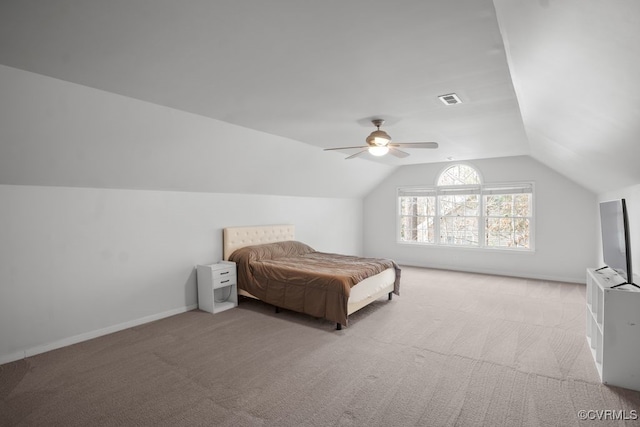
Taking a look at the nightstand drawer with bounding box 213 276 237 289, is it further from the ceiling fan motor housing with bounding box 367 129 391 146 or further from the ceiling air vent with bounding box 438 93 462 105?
the ceiling air vent with bounding box 438 93 462 105

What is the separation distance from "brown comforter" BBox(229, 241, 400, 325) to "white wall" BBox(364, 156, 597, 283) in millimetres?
2801

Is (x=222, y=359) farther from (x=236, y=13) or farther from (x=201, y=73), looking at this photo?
(x=236, y=13)

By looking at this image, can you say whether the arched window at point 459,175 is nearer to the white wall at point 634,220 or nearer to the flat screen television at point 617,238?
the white wall at point 634,220

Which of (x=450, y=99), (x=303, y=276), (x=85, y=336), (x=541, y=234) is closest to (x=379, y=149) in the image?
(x=450, y=99)

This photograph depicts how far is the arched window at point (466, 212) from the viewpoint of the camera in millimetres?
6461

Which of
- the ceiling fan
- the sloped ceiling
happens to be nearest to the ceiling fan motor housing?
the ceiling fan

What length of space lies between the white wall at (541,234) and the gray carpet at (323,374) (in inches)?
84.6

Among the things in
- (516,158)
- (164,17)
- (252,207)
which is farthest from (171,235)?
→ (516,158)

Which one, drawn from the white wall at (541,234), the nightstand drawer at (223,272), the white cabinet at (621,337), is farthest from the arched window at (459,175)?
the nightstand drawer at (223,272)

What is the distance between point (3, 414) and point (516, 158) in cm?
764

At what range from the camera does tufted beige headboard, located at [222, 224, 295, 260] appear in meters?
4.97

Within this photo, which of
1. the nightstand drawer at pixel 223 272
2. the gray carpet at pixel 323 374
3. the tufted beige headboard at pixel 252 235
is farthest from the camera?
the tufted beige headboard at pixel 252 235

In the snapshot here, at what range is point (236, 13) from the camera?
1681 millimetres

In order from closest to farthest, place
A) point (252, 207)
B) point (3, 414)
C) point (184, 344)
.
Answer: point (3, 414)
point (184, 344)
point (252, 207)
